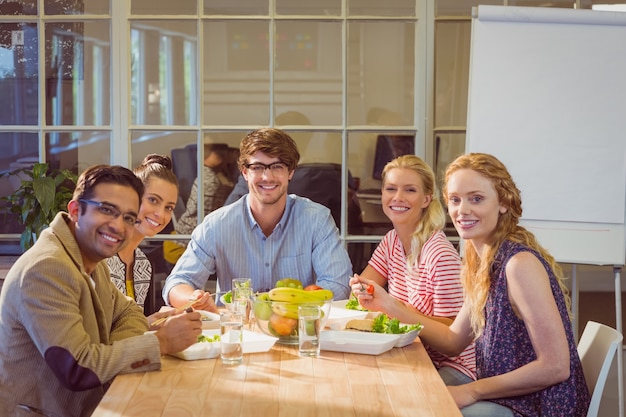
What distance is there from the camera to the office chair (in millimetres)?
2297

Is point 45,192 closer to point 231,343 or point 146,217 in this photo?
point 146,217

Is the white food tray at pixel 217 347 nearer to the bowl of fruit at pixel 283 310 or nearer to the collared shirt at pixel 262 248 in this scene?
the bowl of fruit at pixel 283 310

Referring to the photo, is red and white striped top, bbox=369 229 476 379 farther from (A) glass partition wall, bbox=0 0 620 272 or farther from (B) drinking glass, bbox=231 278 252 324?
(A) glass partition wall, bbox=0 0 620 272

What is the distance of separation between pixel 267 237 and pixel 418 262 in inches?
22.6

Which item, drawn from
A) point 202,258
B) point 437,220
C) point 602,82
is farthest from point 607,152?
point 202,258

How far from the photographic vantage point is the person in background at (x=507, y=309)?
2.27 m

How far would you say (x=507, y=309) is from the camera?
2.37m

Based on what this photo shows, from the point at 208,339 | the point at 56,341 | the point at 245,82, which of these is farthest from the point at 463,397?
the point at 245,82

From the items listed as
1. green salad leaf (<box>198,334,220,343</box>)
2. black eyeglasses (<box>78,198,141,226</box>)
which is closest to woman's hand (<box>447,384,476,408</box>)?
green salad leaf (<box>198,334,220,343</box>)

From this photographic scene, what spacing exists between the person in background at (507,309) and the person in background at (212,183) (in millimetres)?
1794

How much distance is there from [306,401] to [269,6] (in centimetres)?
272

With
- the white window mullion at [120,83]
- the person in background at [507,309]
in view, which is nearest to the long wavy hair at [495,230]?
the person in background at [507,309]

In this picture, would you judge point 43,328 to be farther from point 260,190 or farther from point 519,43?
point 519,43

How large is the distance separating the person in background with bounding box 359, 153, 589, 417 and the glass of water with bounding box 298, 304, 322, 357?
1.20ft
